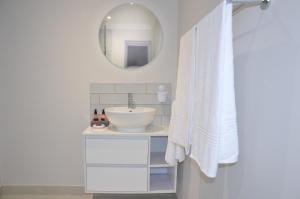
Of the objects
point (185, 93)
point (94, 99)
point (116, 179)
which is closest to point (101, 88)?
point (94, 99)

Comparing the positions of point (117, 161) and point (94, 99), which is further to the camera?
point (94, 99)

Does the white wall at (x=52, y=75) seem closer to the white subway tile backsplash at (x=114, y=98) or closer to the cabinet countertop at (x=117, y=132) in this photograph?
the white subway tile backsplash at (x=114, y=98)

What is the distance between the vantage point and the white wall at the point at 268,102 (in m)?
0.69

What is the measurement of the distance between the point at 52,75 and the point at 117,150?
3.53 ft

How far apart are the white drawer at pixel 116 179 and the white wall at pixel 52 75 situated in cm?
49

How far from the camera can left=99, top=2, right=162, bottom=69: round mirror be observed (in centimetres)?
223

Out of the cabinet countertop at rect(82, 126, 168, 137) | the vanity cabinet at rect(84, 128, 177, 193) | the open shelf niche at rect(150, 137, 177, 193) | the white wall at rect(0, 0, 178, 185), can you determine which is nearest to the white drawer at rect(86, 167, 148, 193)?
the vanity cabinet at rect(84, 128, 177, 193)

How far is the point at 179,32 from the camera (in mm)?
2191

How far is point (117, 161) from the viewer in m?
1.93

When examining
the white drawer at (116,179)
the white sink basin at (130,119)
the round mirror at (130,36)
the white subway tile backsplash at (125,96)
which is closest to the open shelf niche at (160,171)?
the white drawer at (116,179)

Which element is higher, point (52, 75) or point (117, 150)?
point (52, 75)

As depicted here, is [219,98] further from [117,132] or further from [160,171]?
[160,171]

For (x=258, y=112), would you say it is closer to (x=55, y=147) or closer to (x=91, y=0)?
(x=91, y=0)

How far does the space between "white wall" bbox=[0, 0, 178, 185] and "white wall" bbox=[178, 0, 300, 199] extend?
1390 millimetres
